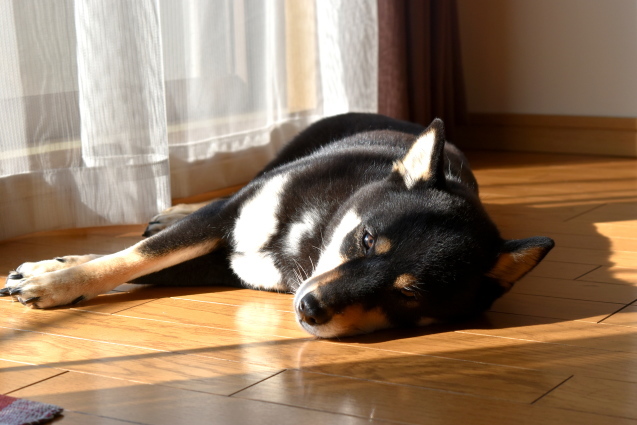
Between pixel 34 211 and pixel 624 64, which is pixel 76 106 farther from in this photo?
pixel 624 64

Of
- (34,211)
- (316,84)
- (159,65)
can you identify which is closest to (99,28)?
(159,65)

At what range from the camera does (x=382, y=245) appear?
2.00 meters

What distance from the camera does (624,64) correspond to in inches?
201

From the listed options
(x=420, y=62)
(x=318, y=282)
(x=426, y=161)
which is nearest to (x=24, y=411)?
(x=318, y=282)

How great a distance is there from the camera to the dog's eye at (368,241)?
6.69 ft

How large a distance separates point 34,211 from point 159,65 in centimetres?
74

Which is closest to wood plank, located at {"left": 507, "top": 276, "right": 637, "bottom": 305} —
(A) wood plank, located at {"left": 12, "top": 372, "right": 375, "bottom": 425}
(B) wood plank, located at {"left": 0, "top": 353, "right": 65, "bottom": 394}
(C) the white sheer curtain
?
(A) wood plank, located at {"left": 12, "top": 372, "right": 375, "bottom": 425}

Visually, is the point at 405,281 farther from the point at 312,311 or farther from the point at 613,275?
the point at 613,275

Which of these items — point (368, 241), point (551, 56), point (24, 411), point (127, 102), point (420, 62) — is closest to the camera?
point (24, 411)

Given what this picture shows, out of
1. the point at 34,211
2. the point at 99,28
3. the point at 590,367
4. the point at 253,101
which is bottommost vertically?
the point at 590,367

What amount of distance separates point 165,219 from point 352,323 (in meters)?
1.35

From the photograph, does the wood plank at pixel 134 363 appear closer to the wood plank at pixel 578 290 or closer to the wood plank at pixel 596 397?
the wood plank at pixel 596 397

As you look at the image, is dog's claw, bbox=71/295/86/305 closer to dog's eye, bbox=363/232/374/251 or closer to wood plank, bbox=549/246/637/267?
dog's eye, bbox=363/232/374/251

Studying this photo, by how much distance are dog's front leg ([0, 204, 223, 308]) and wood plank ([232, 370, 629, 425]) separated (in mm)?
784
